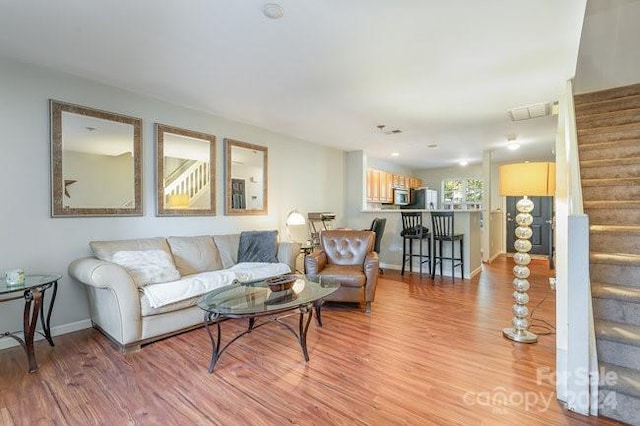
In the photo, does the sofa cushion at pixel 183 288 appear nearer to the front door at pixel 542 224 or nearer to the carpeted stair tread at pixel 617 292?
the carpeted stair tread at pixel 617 292

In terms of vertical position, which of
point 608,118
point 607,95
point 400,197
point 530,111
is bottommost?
point 400,197

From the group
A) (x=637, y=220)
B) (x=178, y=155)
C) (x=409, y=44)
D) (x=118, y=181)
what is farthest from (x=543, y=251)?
(x=118, y=181)

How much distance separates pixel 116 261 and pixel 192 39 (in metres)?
1.95

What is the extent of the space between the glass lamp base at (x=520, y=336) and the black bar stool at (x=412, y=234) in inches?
95.6

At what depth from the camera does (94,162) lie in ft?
9.75

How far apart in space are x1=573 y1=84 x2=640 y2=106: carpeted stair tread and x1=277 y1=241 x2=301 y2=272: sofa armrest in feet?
12.4

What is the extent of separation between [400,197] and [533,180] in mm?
5057

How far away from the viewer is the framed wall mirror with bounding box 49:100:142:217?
2750 mm

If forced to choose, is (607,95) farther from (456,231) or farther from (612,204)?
(456,231)

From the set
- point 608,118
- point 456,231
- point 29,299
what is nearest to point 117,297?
point 29,299

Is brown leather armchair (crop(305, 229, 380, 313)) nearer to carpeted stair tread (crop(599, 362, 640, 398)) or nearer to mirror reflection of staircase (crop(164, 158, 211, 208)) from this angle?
mirror reflection of staircase (crop(164, 158, 211, 208))

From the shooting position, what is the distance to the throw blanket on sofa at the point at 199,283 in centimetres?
251

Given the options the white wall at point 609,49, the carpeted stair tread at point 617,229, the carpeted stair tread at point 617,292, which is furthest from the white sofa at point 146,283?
the white wall at point 609,49

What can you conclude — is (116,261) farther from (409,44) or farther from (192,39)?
(409,44)
